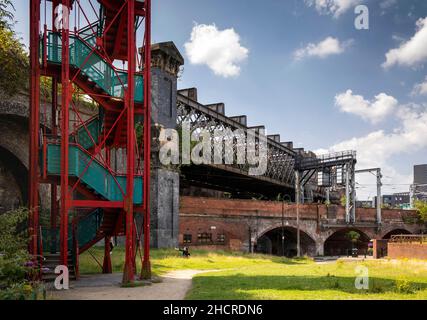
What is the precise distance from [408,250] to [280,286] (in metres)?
21.8

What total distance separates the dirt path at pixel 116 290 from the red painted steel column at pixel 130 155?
0.78 metres

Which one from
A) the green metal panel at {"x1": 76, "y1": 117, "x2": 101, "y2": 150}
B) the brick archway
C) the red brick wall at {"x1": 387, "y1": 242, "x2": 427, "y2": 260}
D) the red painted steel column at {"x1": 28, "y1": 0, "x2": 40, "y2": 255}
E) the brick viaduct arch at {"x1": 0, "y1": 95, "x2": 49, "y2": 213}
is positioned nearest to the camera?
the red painted steel column at {"x1": 28, "y1": 0, "x2": 40, "y2": 255}

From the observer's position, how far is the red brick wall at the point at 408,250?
30953 mm

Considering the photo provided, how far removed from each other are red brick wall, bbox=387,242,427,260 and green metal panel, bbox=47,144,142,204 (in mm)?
23800

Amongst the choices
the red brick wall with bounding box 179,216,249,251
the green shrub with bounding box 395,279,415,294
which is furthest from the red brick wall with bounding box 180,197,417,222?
the green shrub with bounding box 395,279,415,294

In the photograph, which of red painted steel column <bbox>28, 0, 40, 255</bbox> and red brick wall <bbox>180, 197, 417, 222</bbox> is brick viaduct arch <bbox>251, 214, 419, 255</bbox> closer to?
red brick wall <bbox>180, 197, 417, 222</bbox>

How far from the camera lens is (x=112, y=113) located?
15445 mm

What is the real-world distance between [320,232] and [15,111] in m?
32.6

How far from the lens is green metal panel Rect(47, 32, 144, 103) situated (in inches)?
567

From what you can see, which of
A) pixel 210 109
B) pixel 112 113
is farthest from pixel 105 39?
pixel 210 109

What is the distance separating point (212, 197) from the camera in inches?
1426

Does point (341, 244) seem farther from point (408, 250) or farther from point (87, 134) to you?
point (87, 134)

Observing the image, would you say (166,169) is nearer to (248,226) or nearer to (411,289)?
(248,226)

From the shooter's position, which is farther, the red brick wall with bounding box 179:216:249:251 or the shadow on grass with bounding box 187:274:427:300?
the red brick wall with bounding box 179:216:249:251
